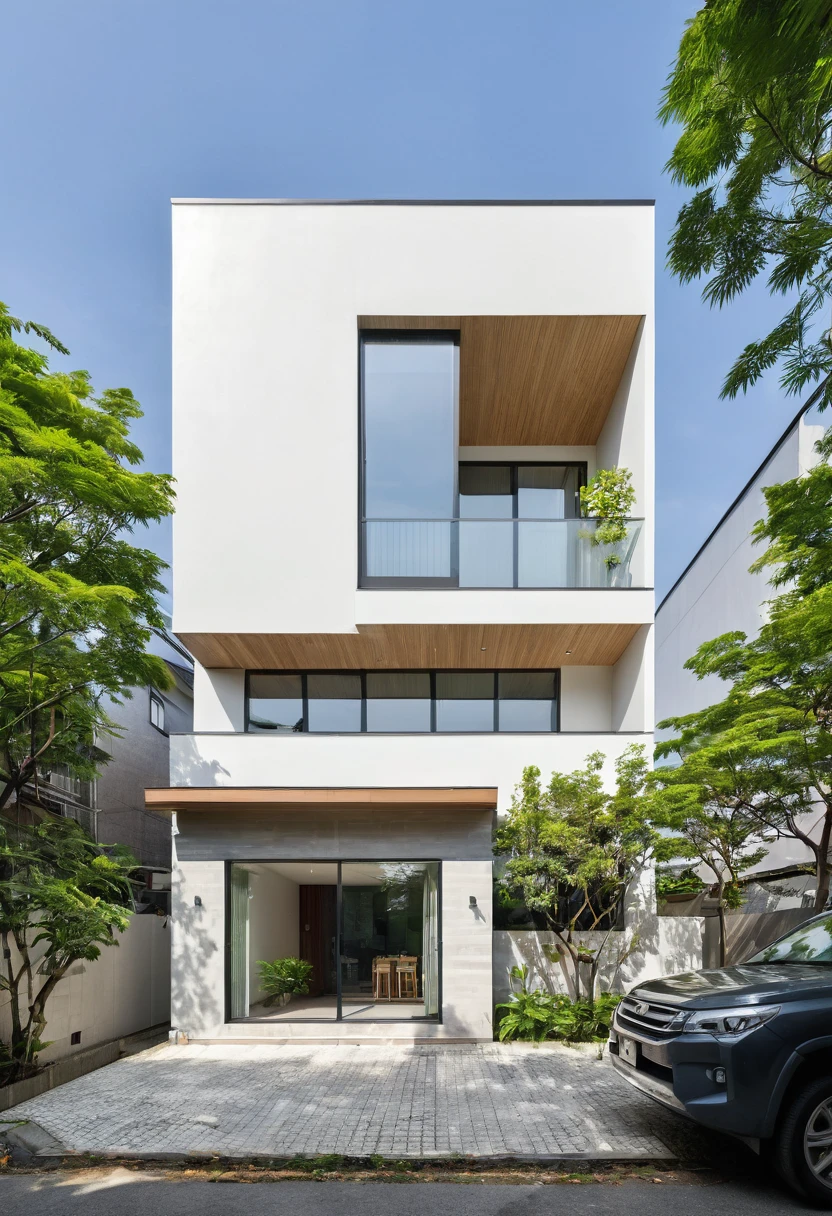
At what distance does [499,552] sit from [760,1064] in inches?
334

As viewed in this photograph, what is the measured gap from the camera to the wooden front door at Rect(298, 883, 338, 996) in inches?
440

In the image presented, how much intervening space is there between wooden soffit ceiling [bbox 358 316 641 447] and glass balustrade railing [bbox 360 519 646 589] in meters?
2.80

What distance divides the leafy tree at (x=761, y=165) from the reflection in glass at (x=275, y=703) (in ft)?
30.0

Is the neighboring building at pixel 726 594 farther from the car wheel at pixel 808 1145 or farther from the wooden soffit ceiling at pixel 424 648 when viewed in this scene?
the car wheel at pixel 808 1145

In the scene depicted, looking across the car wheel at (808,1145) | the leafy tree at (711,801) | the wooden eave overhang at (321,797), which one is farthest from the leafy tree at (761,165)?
the wooden eave overhang at (321,797)

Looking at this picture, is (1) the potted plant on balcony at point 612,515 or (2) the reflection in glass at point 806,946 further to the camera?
(1) the potted plant on balcony at point 612,515

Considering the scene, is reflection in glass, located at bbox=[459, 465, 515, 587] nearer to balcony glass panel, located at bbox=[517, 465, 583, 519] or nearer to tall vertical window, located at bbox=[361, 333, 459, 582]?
tall vertical window, located at bbox=[361, 333, 459, 582]

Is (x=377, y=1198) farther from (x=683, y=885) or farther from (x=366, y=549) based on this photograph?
(x=683, y=885)

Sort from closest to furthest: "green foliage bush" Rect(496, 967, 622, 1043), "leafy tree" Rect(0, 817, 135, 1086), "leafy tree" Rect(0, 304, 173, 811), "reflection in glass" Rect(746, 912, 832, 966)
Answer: "reflection in glass" Rect(746, 912, 832, 966) → "leafy tree" Rect(0, 304, 173, 811) → "leafy tree" Rect(0, 817, 135, 1086) → "green foliage bush" Rect(496, 967, 622, 1043)

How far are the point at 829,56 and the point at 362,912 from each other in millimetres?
10752

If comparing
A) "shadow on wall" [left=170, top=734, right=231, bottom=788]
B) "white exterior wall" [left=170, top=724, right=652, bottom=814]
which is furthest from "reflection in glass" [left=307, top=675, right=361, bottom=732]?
"shadow on wall" [left=170, top=734, right=231, bottom=788]

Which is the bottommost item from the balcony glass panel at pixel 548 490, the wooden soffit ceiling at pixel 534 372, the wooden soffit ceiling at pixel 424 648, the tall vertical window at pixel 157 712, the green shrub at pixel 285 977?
the green shrub at pixel 285 977

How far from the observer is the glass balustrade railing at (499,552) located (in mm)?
12383

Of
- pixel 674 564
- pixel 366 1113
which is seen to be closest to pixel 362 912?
pixel 366 1113
